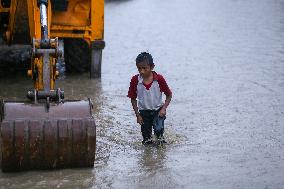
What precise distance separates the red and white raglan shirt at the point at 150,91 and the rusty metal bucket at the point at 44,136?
107cm

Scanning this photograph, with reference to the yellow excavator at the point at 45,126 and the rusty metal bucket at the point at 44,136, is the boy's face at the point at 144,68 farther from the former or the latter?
the rusty metal bucket at the point at 44,136

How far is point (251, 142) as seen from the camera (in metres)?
6.88

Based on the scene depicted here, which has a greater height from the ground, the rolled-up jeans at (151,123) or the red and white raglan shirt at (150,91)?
the red and white raglan shirt at (150,91)

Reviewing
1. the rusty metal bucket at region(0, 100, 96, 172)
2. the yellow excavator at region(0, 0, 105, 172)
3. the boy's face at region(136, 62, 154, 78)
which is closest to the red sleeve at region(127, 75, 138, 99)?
the boy's face at region(136, 62, 154, 78)

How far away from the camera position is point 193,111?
27.2 ft

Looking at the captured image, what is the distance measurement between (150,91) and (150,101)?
0.34 ft

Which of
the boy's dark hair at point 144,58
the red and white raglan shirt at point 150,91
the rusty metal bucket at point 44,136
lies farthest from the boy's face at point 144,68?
the rusty metal bucket at point 44,136

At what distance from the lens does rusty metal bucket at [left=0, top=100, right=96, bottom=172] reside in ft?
18.2

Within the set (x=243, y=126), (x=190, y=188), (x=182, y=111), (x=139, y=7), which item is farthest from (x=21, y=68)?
(x=139, y=7)

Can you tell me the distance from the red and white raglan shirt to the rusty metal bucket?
1.07 meters

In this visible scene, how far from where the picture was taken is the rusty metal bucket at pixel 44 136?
5547mm

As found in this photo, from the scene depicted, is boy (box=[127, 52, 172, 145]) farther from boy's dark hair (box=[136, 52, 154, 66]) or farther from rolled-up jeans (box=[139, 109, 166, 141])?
boy's dark hair (box=[136, 52, 154, 66])

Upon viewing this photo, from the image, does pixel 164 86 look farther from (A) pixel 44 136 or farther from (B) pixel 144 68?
(A) pixel 44 136

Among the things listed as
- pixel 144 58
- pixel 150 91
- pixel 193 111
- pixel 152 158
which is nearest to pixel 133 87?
pixel 150 91
